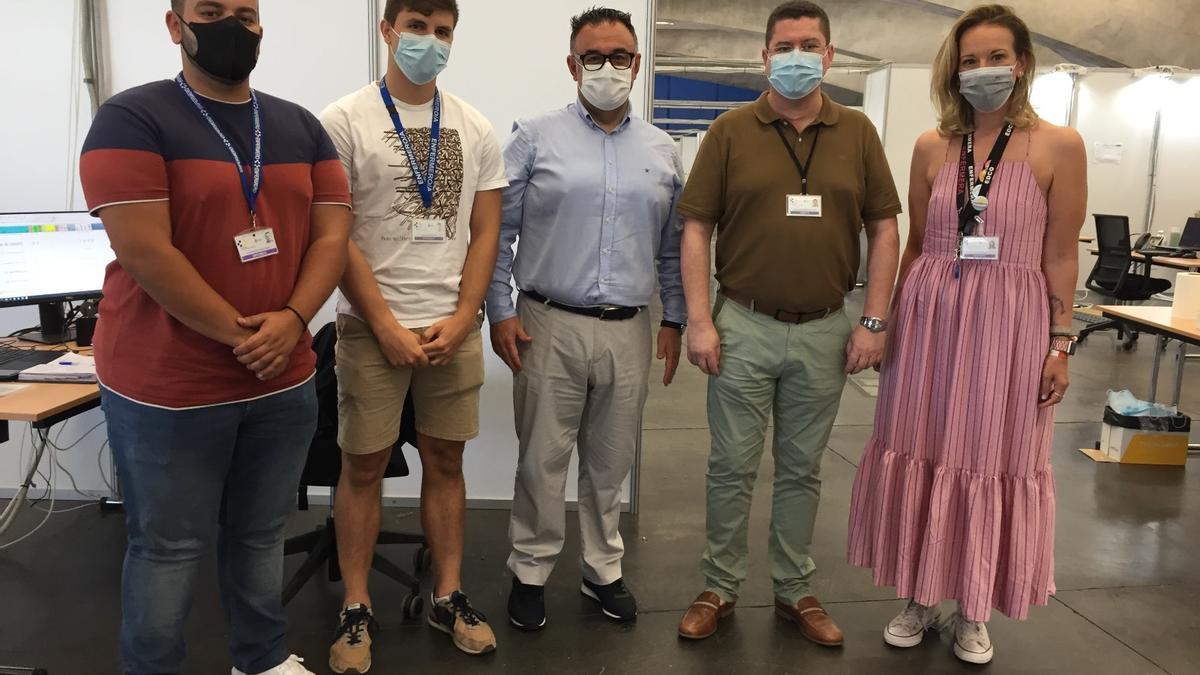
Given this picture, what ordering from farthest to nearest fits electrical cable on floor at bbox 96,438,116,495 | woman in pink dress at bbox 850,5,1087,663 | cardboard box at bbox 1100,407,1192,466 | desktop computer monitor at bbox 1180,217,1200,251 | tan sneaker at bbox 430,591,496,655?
desktop computer monitor at bbox 1180,217,1200,251
cardboard box at bbox 1100,407,1192,466
electrical cable on floor at bbox 96,438,116,495
tan sneaker at bbox 430,591,496,655
woman in pink dress at bbox 850,5,1087,663

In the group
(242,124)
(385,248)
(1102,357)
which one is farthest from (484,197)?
(1102,357)

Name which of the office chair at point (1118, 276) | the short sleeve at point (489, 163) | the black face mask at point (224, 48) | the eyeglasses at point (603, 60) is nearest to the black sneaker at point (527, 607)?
the short sleeve at point (489, 163)

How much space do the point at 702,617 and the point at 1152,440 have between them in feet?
10.0

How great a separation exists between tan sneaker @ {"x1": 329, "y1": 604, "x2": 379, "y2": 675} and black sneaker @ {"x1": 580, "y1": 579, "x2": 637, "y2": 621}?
0.71m

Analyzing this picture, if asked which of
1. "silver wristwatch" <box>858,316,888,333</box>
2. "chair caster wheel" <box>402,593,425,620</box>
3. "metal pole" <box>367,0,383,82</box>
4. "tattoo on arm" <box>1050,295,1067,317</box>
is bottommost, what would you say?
"chair caster wheel" <box>402,593,425,620</box>

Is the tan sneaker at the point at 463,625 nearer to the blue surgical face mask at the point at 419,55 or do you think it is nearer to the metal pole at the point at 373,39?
the blue surgical face mask at the point at 419,55

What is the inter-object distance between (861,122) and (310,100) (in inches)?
81.9

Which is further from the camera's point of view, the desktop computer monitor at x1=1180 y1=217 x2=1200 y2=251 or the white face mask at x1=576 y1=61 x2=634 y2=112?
the desktop computer monitor at x1=1180 y1=217 x2=1200 y2=251

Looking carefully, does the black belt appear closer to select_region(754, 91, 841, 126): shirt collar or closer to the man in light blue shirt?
the man in light blue shirt

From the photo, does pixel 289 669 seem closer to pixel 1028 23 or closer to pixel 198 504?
pixel 198 504

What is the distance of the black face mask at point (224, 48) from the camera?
62.7 inches

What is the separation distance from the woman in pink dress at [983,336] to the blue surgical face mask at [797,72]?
0.35m

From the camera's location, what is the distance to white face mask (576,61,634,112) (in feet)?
7.40

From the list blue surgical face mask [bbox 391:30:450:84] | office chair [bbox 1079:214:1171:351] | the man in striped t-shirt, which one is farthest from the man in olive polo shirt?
office chair [bbox 1079:214:1171:351]
